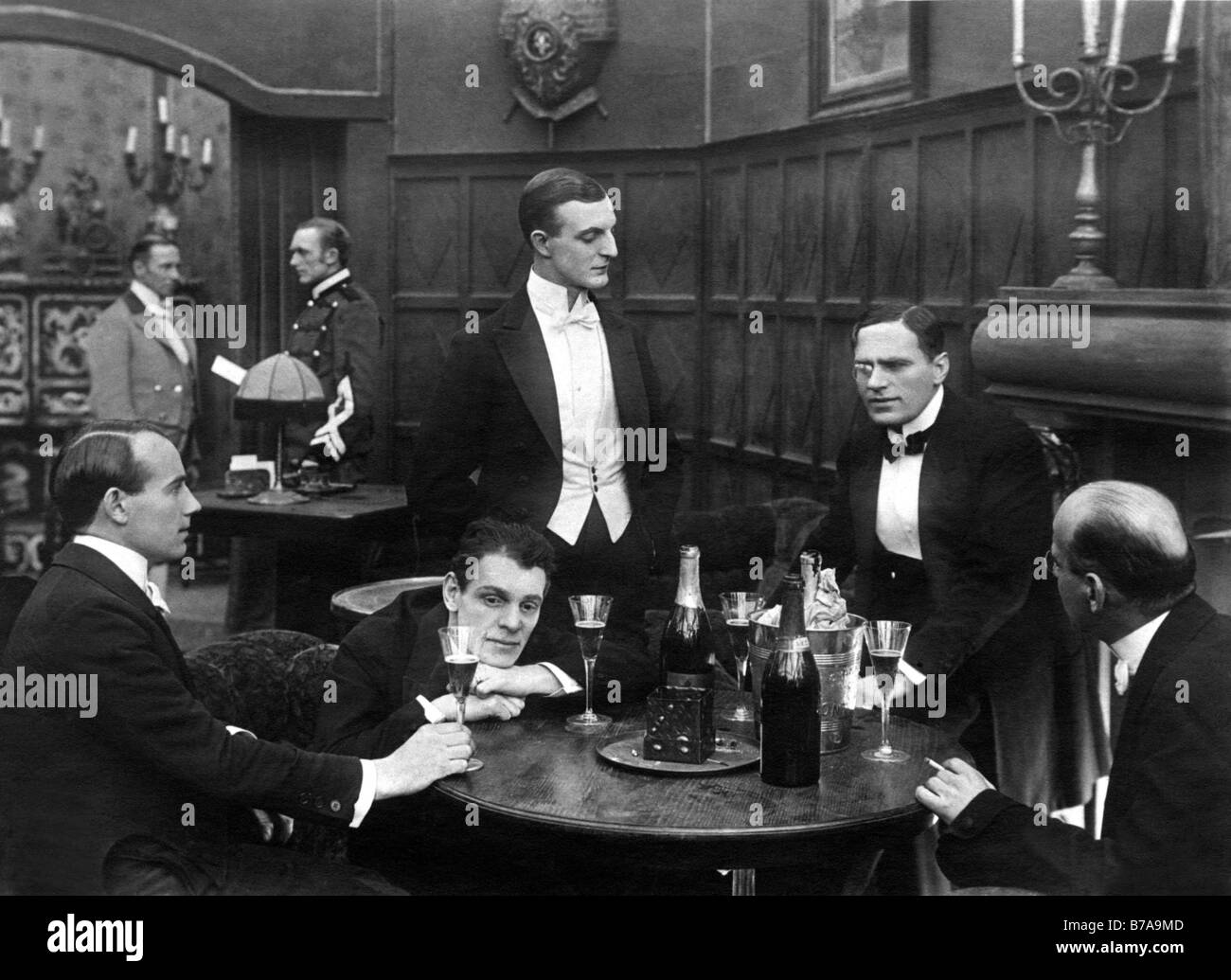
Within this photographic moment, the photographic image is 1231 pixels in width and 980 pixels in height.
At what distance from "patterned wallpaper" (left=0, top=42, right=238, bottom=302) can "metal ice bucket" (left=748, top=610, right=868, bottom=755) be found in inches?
220

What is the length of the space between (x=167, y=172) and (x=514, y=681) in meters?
5.70

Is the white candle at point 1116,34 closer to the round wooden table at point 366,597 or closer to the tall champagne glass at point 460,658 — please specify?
the tall champagne glass at point 460,658

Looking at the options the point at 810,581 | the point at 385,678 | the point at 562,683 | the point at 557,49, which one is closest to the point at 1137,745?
the point at 810,581

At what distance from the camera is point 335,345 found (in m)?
5.45

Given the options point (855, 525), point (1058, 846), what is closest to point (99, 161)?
point (855, 525)

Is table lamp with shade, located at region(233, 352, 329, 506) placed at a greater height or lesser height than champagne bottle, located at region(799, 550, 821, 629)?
greater

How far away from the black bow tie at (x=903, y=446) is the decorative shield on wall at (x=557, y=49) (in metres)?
3.61

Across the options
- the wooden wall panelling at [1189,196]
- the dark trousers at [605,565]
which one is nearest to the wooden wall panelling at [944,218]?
the wooden wall panelling at [1189,196]

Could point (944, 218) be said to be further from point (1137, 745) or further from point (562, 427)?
point (1137, 745)

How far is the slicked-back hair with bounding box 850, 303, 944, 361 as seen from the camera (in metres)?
3.20

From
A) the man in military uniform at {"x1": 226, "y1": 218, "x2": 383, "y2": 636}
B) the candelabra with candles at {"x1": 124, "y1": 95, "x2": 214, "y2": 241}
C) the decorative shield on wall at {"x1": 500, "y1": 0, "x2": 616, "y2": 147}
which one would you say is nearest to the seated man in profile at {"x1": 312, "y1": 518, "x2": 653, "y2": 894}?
the man in military uniform at {"x1": 226, "y1": 218, "x2": 383, "y2": 636}

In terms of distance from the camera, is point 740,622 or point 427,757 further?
point 740,622

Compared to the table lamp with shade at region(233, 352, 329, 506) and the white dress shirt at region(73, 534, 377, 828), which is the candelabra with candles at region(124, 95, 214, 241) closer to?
the table lamp with shade at region(233, 352, 329, 506)
